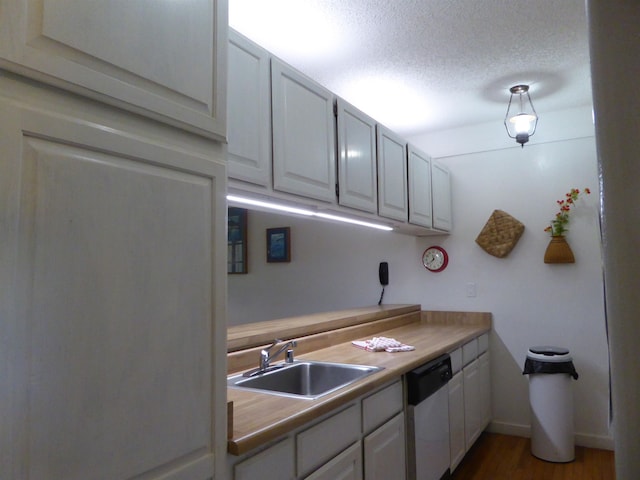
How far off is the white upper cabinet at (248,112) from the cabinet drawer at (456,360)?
68.3 inches

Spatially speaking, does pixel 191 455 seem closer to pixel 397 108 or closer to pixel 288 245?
pixel 397 108

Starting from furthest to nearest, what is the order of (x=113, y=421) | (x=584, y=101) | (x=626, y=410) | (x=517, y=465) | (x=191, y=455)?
1. (x=584, y=101)
2. (x=517, y=465)
3. (x=191, y=455)
4. (x=113, y=421)
5. (x=626, y=410)

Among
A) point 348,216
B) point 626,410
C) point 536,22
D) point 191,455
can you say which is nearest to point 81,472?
point 191,455

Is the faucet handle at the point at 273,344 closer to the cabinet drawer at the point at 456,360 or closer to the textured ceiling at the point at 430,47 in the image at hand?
the cabinet drawer at the point at 456,360

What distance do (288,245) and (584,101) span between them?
275cm

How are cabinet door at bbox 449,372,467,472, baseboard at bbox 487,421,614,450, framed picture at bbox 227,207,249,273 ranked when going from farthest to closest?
framed picture at bbox 227,207,249,273, baseboard at bbox 487,421,614,450, cabinet door at bbox 449,372,467,472

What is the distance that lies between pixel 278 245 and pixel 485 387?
227 cm

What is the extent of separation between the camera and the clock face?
12.2ft

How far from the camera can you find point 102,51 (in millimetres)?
837

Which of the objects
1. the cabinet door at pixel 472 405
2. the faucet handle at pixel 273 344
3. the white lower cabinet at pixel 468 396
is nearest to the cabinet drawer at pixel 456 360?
the white lower cabinet at pixel 468 396

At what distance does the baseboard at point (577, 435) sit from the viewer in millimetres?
3133

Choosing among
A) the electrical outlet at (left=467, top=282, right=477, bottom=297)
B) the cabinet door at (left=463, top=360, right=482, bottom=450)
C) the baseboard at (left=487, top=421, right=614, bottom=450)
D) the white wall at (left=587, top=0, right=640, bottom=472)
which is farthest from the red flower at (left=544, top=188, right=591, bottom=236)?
the white wall at (left=587, top=0, right=640, bottom=472)

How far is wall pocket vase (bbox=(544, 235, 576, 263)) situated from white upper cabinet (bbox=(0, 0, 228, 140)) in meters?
2.96

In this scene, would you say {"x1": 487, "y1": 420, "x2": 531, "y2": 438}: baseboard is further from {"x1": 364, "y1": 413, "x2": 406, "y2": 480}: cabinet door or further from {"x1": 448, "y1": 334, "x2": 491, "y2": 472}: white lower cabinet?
{"x1": 364, "y1": 413, "x2": 406, "y2": 480}: cabinet door
